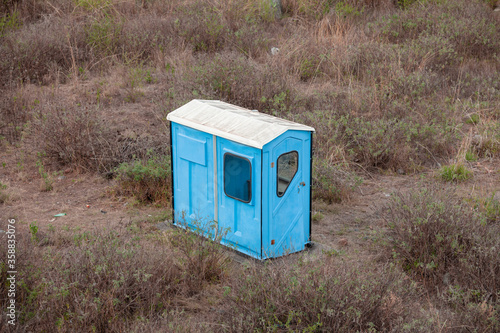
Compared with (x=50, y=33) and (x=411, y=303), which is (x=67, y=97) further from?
(x=411, y=303)

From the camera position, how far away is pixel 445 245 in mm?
Result: 5234

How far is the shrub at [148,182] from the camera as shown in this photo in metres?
6.99

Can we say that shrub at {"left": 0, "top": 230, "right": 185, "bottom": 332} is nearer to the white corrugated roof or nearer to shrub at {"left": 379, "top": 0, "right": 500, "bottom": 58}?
the white corrugated roof

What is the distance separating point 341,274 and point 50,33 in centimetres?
945

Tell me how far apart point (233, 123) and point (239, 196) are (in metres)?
0.79

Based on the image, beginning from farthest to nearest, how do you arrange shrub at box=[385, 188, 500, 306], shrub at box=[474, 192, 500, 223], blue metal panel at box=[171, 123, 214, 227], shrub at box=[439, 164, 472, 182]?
shrub at box=[439, 164, 472, 182] → shrub at box=[474, 192, 500, 223] → blue metal panel at box=[171, 123, 214, 227] → shrub at box=[385, 188, 500, 306]

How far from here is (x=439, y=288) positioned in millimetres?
5105

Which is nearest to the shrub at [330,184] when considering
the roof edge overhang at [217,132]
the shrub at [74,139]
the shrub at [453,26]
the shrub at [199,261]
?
the roof edge overhang at [217,132]

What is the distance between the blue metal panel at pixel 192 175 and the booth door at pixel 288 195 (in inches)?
28.2

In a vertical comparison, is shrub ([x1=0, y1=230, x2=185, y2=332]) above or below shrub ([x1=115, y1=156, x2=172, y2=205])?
above

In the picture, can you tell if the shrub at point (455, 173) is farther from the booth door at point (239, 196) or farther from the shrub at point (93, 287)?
the shrub at point (93, 287)

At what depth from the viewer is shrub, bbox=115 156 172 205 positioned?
6.99 m

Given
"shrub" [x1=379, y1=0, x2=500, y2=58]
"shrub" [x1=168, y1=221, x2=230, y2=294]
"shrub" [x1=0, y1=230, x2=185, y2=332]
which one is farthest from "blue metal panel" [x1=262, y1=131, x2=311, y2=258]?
"shrub" [x1=379, y1=0, x2=500, y2=58]

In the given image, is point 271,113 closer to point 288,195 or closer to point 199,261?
point 288,195
